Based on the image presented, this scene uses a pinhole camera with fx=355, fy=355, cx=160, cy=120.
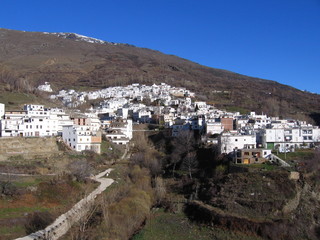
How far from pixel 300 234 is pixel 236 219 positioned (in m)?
4.08

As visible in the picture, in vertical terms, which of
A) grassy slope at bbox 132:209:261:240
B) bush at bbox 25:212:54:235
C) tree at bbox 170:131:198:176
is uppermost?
tree at bbox 170:131:198:176

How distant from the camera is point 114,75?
130m

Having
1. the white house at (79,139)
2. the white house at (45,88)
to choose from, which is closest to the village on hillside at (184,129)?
the white house at (79,139)

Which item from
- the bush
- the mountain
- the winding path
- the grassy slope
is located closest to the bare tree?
the grassy slope

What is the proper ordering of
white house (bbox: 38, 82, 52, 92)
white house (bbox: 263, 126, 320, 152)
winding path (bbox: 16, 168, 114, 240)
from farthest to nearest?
white house (bbox: 38, 82, 52, 92) → white house (bbox: 263, 126, 320, 152) → winding path (bbox: 16, 168, 114, 240)

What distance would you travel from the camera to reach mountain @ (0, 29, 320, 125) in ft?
305

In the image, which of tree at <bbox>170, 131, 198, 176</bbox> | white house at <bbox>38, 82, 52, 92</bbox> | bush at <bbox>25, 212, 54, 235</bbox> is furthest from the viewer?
white house at <bbox>38, 82, 52, 92</bbox>

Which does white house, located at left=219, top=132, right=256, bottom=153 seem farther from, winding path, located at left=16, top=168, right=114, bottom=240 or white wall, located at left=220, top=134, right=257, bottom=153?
winding path, located at left=16, top=168, right=114, bottom=240

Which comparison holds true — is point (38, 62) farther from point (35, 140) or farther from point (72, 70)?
point (35, 140)

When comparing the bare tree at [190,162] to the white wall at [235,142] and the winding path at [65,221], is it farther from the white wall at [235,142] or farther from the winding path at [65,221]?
the winding path at [65,221]

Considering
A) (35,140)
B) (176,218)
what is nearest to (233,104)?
(35,140)

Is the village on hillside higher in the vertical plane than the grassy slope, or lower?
higher

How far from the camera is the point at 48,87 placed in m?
105

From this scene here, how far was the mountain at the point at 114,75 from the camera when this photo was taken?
305ft
